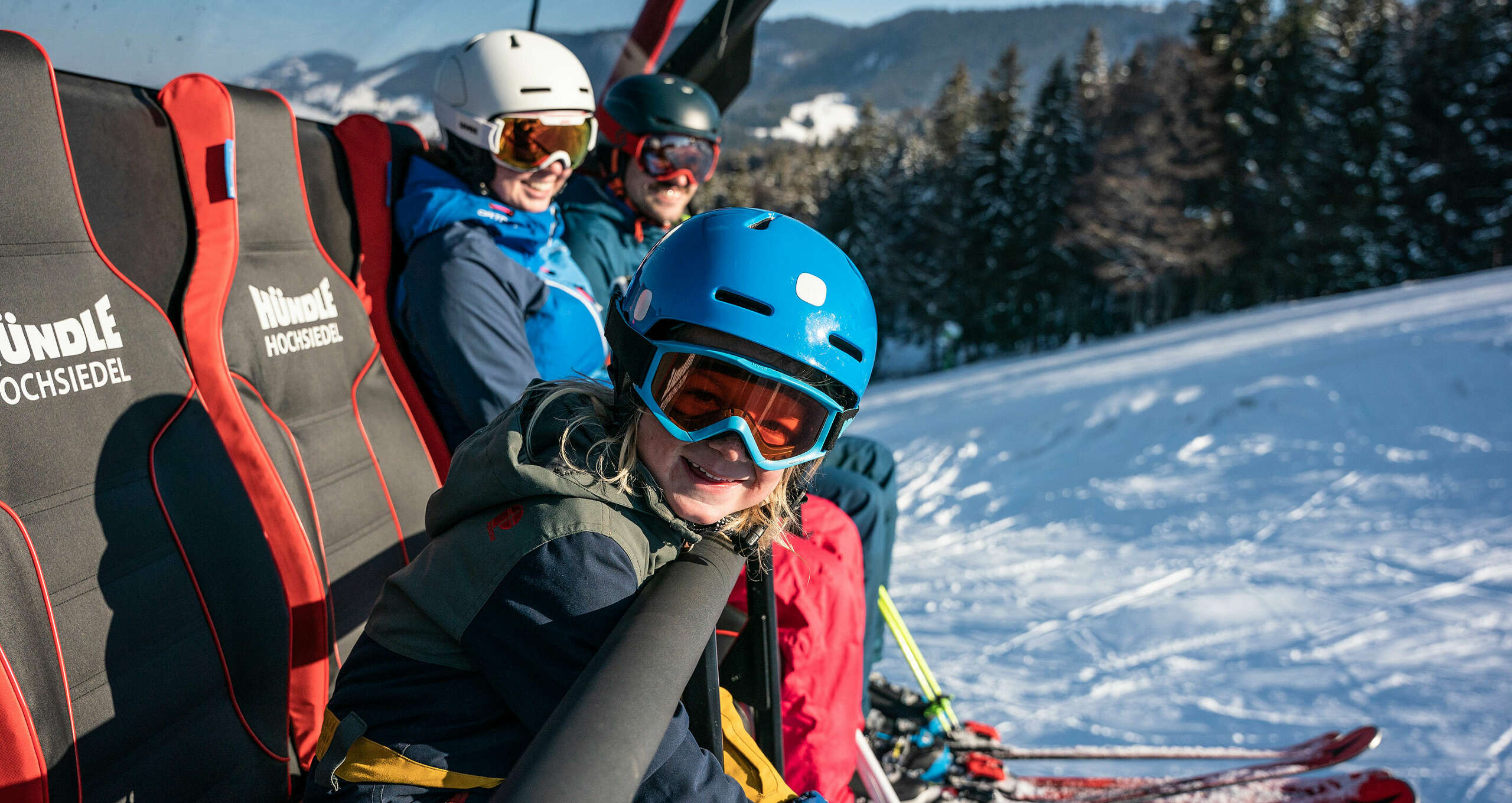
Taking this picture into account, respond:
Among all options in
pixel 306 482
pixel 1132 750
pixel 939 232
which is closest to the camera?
pixel 306 482

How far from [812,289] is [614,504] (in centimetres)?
50

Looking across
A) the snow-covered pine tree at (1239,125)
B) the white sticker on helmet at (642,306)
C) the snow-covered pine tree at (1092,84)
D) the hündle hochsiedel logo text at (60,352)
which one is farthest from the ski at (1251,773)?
the snow-covered pine tree at (1092,84)

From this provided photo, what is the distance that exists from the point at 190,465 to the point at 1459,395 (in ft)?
23.7

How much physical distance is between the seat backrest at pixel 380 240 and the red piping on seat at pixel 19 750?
1.25m

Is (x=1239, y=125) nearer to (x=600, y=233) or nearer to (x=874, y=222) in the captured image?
(x=874, y=222)

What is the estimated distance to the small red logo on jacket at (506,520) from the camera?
45.5 inches

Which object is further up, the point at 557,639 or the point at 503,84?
the point at 503,84

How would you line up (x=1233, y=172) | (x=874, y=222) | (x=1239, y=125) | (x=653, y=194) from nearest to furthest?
(x=653, y=194) → (x=1239, y=125) → (x=1233, y=172) → (x=874, y=222)

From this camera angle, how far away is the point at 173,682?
58.2 inches

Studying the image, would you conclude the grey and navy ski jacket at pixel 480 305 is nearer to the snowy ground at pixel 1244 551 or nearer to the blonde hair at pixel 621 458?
the blonde hair at pixel 621 458

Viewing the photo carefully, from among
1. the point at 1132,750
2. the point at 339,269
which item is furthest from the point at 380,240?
the point at 1132,750

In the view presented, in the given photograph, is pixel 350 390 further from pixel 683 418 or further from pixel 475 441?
pixel 683 418

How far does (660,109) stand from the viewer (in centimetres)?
342

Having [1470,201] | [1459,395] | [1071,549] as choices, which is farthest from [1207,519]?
[1470,201]
